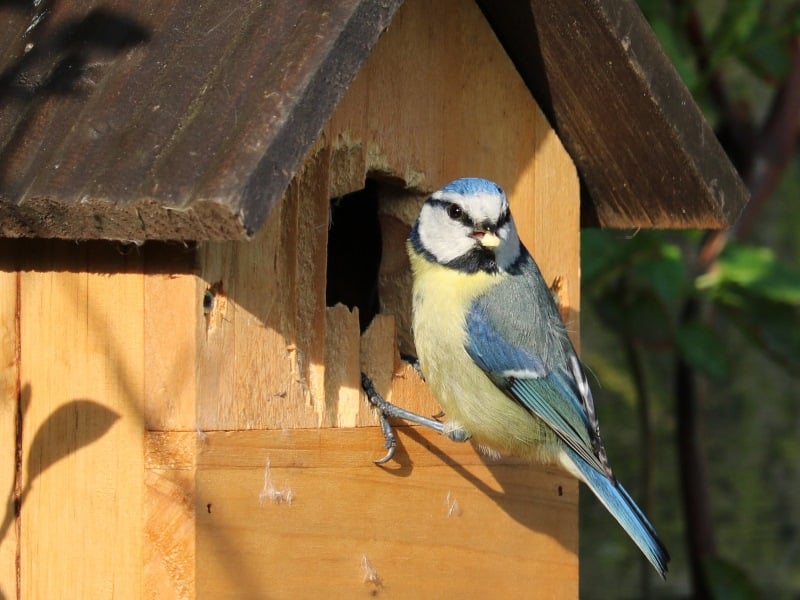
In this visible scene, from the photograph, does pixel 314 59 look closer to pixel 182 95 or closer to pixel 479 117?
pixel 182 95

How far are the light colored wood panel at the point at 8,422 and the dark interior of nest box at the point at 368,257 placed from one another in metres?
0.86

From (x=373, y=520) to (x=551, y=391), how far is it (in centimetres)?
50

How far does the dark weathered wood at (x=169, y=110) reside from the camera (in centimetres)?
171

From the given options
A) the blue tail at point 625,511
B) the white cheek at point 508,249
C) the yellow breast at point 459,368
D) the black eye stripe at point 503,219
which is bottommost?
the blue tail at point 625,511

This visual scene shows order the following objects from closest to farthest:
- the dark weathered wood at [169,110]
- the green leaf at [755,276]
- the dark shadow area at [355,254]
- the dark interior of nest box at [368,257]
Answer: the dark weathered wood at [169,110], the dark interior of nest box at [368,257], the dark shadow area at [355,254], the green leaf at [755,276]

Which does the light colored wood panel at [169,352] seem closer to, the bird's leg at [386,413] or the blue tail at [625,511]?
the bird's leg at [386,413]

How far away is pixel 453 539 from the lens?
2.60 m

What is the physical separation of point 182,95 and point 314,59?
0.69 feet

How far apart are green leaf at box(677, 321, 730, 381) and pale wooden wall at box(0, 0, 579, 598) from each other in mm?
1161

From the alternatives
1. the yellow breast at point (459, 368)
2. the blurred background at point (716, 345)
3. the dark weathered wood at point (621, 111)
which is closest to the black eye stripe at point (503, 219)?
the yellow breast at point (459, 368)

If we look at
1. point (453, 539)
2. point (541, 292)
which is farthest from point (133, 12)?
point (453, 539)

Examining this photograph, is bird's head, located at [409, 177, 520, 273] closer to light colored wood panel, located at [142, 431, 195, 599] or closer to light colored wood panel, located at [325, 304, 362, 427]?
light colored wood panel, located at [325, 304, 362, 427]

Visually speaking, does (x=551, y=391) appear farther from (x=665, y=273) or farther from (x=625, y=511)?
(x=665, y=273)

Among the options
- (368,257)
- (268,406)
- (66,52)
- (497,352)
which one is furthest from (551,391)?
(66,52)
